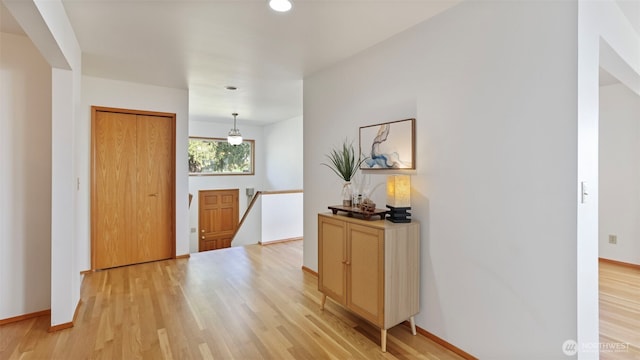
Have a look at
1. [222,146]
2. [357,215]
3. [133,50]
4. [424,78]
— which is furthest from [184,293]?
[222,146]

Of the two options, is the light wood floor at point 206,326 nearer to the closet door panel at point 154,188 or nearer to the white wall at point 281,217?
the closet door panel at point 154,188

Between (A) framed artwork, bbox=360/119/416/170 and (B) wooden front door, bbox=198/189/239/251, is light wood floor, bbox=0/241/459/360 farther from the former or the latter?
(B) wooden front door, bbox=198/189/239/251

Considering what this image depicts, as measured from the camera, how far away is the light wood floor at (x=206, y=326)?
82.6 inches

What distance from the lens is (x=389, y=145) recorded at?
2580 millimetres

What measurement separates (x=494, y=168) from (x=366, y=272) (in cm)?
111

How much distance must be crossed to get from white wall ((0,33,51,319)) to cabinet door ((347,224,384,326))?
2606 mm

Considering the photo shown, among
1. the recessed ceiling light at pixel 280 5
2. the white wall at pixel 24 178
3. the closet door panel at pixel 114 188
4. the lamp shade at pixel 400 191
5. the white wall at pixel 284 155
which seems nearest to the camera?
the recessed ceiling light at pixel 280 5

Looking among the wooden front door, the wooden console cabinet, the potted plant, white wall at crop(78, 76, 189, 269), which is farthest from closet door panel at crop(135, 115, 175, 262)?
the wooden front door

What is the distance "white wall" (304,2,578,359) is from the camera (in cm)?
161

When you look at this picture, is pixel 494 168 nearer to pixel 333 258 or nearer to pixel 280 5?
pixel 333 258

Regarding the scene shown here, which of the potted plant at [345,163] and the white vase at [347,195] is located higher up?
the potted plant at [345,163]

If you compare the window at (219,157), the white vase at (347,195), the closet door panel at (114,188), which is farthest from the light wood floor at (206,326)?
the window at (219,157)

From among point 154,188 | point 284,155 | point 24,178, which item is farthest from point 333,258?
point 284,155

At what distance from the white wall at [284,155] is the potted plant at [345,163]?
111 inches
